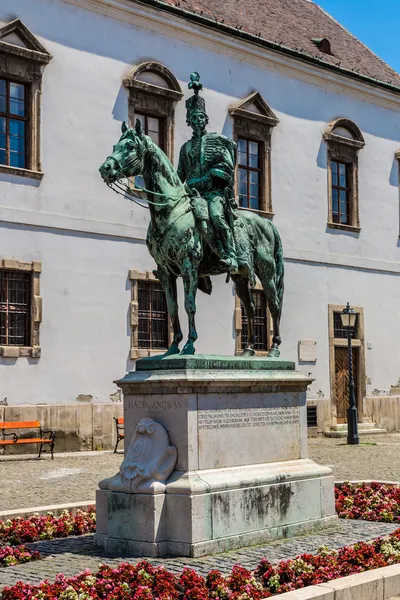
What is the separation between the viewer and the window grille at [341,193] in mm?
25750

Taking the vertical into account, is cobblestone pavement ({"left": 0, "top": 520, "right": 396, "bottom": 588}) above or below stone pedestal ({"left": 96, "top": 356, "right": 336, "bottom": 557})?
below

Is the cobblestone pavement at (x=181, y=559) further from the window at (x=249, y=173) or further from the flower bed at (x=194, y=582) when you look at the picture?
the window at (x=249, y=173)

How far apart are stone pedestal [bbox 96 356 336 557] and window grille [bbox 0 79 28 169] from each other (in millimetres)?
11025

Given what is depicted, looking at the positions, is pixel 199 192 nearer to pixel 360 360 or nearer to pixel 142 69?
pixel 142 69

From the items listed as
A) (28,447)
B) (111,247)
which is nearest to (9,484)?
(28,447)

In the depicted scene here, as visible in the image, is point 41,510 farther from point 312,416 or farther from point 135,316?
point 312,416

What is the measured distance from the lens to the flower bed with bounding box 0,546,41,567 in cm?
771

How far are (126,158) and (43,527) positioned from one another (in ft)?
11.8

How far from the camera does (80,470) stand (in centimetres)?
1555

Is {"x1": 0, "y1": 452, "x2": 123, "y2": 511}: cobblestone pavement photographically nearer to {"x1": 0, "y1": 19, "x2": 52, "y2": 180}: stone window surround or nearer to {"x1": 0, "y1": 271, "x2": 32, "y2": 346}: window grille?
{"x1": 0, "y1": 271, "x2": 32, "y2": 346}: window grille

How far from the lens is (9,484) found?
44.7ft

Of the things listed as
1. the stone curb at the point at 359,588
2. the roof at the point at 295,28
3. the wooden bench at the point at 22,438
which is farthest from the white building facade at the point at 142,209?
the stone curb at the point at 359,588

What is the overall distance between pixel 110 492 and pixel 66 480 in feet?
19.6

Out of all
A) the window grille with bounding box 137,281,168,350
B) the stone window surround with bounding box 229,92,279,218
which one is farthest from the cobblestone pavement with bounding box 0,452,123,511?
the stone window surround with bounding box 229,92,279,218
